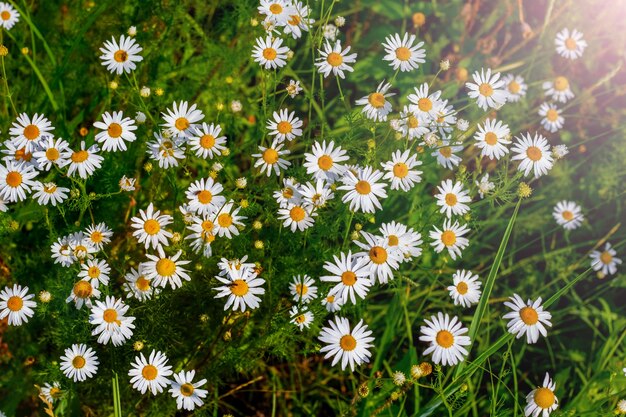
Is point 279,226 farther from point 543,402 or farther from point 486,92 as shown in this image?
point 543,402

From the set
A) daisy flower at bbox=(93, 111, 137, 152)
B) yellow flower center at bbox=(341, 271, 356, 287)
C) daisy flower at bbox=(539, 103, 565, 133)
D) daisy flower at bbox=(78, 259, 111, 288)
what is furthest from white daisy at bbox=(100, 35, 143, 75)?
daisy flower at bbox=(539, 103, 565, 133)

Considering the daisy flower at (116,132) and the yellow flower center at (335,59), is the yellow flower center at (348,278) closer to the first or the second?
the yellow flower center at (335,59)

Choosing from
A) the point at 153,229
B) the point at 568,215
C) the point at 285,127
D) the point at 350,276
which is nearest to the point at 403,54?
the point at 285,127

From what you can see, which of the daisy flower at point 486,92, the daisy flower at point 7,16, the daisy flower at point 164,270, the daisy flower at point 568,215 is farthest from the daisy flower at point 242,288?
the daisy flower at point 568,215

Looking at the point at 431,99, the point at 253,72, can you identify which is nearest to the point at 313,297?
the point at 431,99

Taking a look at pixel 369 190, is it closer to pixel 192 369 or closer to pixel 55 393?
pixel 192 369

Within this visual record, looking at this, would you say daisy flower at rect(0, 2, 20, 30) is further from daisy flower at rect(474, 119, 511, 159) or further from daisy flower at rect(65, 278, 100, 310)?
daisy flower at rect(474, 119, 511, 159)
